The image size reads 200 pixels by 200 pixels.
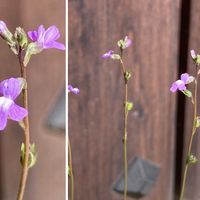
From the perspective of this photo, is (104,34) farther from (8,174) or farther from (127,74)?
(8,174)

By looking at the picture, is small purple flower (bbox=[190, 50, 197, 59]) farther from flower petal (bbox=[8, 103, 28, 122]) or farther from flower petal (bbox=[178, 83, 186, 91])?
flower petal (bbox=[8, 103, 28, 122])

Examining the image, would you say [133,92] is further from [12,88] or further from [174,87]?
[12,88]

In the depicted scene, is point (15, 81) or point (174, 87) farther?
point (174, 87)

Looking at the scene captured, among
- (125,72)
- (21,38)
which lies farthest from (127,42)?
(21,38)

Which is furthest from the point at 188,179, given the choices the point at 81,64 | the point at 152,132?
the point at 81,64

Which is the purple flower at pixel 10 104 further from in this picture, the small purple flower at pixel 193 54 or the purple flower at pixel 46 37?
the small purple flower at pixel 193 54

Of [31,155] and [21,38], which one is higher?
[21,38]

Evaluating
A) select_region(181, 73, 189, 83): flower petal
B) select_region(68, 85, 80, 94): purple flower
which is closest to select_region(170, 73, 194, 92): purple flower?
select_region(181, 73, 189, 83): flower petal
